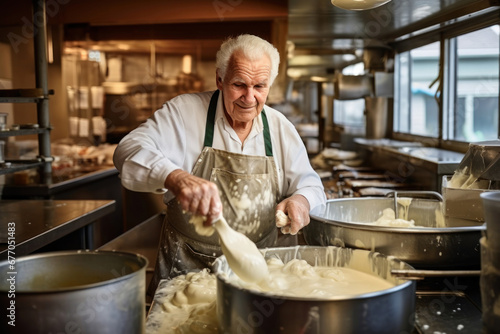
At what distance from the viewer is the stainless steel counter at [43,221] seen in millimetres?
2389

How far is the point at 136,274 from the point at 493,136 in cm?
405

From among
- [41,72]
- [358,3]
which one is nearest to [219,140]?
[358,3]

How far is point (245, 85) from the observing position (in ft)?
7.04

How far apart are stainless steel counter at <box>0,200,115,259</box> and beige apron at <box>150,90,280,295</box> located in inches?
24.6

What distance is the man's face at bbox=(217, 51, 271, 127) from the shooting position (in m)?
2.12

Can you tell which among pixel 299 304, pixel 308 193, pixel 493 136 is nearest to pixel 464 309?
pixel 299 304

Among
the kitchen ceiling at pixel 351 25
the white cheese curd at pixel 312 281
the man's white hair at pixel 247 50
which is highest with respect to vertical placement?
the kitchen ceiling at pixel 351 25

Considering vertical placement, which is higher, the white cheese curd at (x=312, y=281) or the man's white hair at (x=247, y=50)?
the man's white hair at (x=247, y=50)

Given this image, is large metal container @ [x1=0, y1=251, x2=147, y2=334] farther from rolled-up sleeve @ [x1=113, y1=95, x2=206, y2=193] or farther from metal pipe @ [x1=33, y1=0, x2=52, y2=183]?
metal pipe @ [x1=33, y1=0, x2=52, y2=183]

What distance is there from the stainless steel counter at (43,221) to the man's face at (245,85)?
1.13 meters

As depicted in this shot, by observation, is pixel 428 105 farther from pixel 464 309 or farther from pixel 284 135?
pixel 464 309

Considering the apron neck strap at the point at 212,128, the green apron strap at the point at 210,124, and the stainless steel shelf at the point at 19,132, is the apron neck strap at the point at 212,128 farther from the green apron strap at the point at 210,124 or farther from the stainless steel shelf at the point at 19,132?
the stainless steel shelf at the point at 19,132

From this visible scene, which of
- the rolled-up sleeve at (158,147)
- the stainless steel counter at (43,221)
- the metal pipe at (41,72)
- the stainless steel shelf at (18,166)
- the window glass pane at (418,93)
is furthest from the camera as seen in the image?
the window glass pane at (418,93)

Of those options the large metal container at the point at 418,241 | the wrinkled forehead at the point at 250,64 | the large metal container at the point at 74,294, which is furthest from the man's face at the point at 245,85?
the large metal container at the point at 74,294
